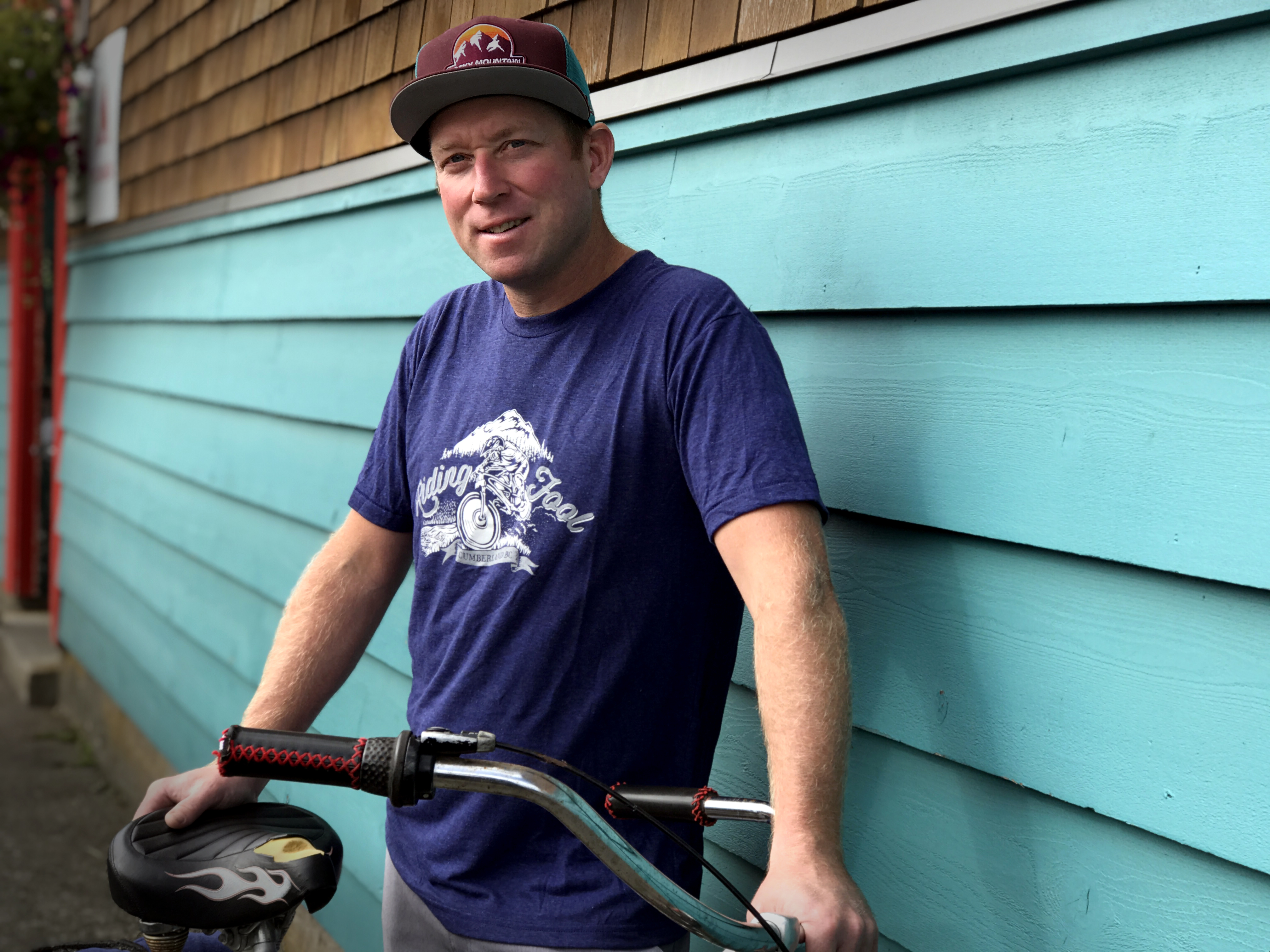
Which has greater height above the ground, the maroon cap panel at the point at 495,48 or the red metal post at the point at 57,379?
the maroon cap panel at the point at 495,48

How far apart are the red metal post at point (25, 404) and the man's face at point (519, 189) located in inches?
264

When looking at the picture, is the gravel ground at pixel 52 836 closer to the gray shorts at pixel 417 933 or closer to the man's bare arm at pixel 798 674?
the gray shorts at pixel 417 933

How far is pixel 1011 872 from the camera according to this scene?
1492mm

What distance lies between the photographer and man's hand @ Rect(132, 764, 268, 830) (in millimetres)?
1620

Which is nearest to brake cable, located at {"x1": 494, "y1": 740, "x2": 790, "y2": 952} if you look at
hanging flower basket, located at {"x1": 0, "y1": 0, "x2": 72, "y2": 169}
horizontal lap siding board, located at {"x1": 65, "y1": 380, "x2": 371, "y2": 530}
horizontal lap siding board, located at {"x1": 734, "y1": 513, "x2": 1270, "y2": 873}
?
horizontal lap siding board, located at {"x1": 734, "y1": 513, "x2": 1270, "y2": 873}

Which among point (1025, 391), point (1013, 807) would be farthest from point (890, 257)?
point (1013, 807)

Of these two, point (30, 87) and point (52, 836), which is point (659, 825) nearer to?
point (52, 836)

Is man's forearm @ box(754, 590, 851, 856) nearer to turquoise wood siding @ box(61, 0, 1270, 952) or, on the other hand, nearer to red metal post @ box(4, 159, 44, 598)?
turquoise wood siding @ box(61, 0, 1270, 952)

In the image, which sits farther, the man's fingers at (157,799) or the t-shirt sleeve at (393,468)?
the t-shirt sleeve at (393,468)

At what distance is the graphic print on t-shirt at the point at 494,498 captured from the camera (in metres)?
1.62

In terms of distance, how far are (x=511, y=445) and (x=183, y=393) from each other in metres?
3.45

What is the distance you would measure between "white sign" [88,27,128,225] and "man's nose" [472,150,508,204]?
4.67 meters

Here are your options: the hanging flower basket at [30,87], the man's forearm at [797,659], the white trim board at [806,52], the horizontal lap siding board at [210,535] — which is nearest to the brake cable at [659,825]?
the man's forearm at [797,659]

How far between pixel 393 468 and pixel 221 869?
2.22 ft
